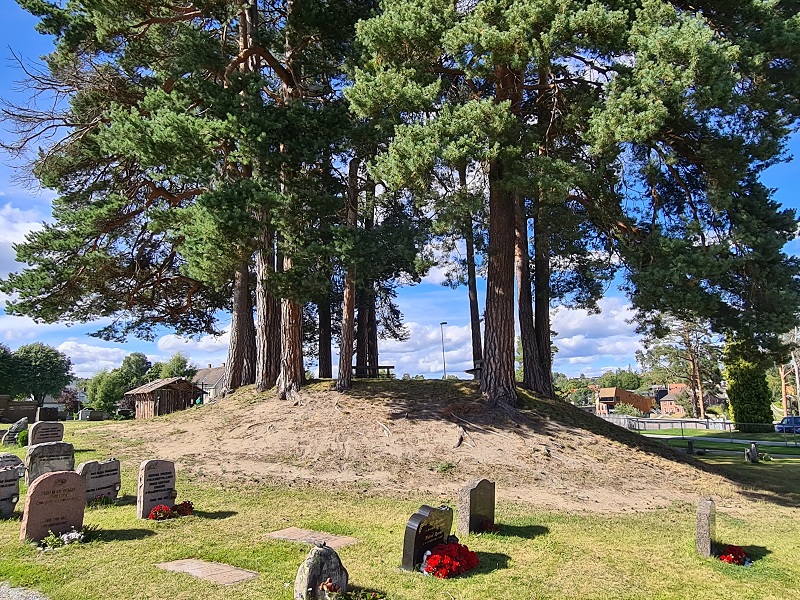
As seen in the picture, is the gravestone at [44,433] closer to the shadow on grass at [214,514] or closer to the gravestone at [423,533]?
the shadow on grass at [214,514]

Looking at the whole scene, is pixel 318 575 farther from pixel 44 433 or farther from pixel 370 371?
pixel 370 371

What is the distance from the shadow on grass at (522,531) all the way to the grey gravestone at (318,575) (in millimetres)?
3723

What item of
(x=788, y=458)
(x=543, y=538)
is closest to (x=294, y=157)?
(x=543, y=538)

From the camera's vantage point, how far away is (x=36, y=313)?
17172 millimetres

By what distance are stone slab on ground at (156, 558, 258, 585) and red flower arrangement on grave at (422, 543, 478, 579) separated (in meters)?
2.04

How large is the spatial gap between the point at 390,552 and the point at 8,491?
20.9 feet

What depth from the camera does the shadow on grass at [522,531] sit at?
27.6 feet

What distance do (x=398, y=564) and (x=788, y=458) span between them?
834 inches

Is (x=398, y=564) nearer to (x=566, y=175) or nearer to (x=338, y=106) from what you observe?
(x=566, y=175)

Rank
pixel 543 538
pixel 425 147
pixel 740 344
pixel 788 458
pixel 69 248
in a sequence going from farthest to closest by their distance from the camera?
pixel 788 458 → pixel 69 248 → pixel 740 344 → pixel 425 147 → pixel 543 538

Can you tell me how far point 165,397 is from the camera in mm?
27969

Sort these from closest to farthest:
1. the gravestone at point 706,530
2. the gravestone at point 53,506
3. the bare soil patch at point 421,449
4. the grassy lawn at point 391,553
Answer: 1. the grassy lawn at point 391,553
2. the gravestone at point 53,506
3. the gravestone at point 706,530
4. the bare soil patch at point 421,449

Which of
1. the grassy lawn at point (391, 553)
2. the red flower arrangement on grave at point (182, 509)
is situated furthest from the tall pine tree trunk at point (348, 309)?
the red flower arrangement on grave at point (182, 509)

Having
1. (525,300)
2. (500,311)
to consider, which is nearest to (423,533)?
(500,311)
